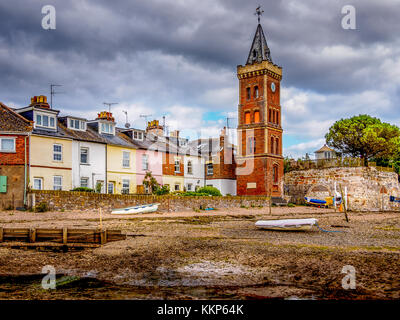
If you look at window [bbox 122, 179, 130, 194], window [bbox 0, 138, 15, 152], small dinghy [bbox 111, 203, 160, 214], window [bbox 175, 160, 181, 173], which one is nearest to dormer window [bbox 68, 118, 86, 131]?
window [bbox 0, 138, 15, 152]

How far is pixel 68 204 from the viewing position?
2836 cm

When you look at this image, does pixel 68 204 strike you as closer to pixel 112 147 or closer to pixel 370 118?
pixel 112 147

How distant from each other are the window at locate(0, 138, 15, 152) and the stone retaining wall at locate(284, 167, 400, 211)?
31.9 metres

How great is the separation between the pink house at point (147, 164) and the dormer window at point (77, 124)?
22.4 ft

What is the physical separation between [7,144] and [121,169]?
1232cm

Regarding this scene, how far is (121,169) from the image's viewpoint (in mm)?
40719

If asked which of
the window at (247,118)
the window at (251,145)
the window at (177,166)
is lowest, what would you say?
the window at (177,166)

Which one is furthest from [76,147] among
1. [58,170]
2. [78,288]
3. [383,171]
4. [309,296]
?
[383,171]

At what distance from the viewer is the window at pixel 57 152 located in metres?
34.2

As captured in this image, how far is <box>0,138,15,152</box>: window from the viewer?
3062 cm

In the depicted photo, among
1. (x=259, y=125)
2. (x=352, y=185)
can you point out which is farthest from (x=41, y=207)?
(x=352, y=185)

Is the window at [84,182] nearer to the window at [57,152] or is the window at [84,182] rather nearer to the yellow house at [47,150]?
the yellow house at [47,150]

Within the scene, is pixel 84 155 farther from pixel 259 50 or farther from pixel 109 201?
pixel 259 50

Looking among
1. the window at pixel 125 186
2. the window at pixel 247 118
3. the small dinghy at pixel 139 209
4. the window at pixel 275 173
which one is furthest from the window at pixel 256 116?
the small dinghy at pixel 139 209
